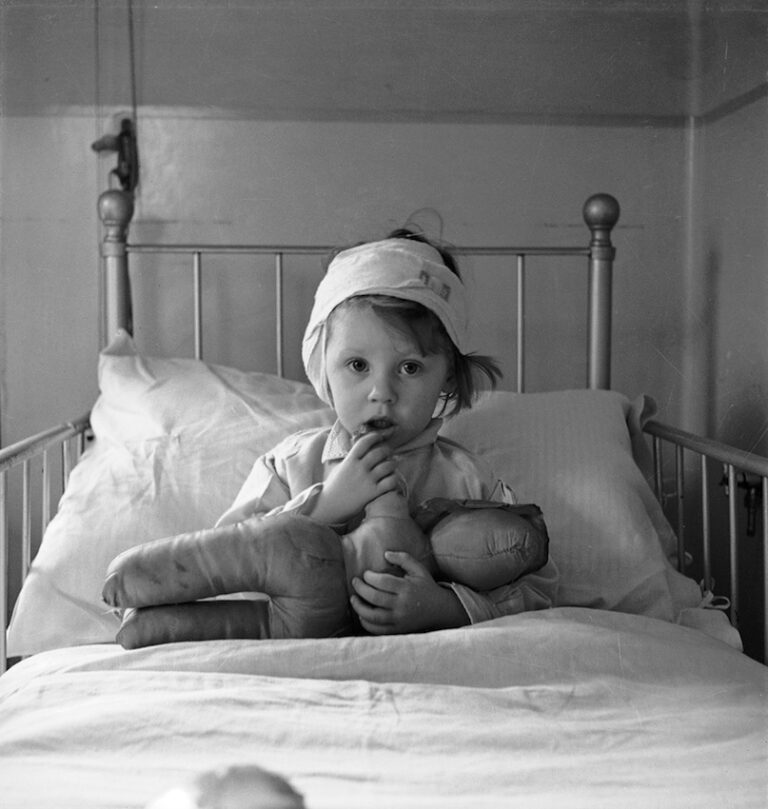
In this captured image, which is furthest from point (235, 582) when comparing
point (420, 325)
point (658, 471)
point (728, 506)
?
point (728, 506)

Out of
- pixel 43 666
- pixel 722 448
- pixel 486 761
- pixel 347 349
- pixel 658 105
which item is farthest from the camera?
pixel 658 105

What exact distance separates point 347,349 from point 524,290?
86cm

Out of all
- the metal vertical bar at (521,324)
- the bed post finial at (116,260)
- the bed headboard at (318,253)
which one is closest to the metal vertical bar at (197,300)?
the bed headboard at (318,253)

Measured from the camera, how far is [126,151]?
75.2 inches

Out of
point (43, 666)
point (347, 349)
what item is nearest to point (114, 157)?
point (347, 349)

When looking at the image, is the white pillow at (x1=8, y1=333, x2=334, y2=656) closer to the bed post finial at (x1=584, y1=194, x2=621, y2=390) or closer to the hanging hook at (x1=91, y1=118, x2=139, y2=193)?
the hanging hook at (x1=91, y1=118, x2=139, y2=193)

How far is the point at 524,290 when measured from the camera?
1.97m

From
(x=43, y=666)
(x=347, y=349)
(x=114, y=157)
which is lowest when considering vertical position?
(x=43, y=666)

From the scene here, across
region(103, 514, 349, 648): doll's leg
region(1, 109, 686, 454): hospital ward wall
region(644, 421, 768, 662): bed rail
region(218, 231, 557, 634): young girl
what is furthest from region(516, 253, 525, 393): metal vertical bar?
region(103, 514, 349, 648): doll's leg

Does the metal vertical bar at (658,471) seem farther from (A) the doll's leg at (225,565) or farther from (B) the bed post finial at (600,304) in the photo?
(A) the doll's leg at (225,565)

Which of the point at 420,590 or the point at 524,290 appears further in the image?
the point at 524,290

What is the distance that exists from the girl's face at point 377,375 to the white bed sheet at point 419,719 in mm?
274

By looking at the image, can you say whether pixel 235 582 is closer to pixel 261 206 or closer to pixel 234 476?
pixel 234 476

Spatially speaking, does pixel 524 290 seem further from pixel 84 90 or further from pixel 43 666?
pixel 43 666
